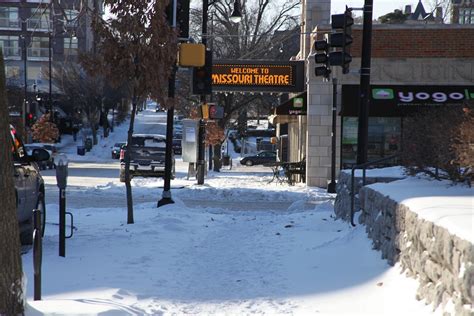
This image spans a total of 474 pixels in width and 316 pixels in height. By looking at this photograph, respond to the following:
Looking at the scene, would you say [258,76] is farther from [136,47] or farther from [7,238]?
[7,238]

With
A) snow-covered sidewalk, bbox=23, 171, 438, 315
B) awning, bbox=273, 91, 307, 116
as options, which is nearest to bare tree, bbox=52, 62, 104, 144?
awning, bbox=273, 91, 307, 116

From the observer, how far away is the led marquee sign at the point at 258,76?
26219mm

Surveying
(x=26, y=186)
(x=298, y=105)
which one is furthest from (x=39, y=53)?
(x=26, y=186)

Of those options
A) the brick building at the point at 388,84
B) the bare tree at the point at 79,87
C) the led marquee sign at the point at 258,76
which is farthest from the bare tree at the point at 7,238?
the bare tree at the point at 79,87

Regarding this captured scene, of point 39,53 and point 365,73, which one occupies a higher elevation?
point 39,53

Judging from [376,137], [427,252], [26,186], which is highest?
[376,137]

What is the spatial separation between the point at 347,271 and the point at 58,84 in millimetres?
61383

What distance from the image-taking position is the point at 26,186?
9.90 m

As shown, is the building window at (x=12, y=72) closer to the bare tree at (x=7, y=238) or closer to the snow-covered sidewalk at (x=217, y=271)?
the snow-covered sidewalk at (x=217, y=271)

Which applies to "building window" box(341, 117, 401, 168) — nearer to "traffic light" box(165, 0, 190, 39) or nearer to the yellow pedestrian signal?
the yellow pedestrian signal

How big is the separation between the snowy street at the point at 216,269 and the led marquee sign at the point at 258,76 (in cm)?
1180

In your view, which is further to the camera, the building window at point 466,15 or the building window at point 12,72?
the building window at point 12,72

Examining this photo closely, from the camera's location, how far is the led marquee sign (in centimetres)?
2622

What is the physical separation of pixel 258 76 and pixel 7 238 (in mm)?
21195
